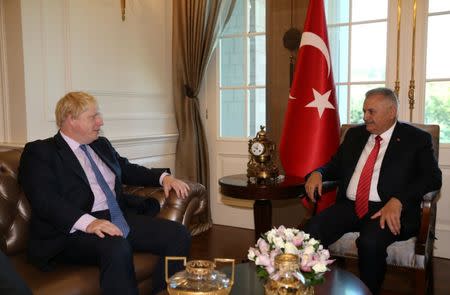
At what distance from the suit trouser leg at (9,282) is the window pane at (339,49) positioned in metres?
2.68

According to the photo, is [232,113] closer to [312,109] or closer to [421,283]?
[312,109]

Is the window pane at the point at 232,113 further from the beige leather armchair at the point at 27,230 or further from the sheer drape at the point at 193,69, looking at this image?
the beige leather armchair at the point at 27,230

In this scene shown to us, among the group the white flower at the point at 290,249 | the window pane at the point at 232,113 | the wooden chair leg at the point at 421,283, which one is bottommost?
the wooden chair leg at the point at 421,283

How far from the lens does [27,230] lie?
2.17 meters

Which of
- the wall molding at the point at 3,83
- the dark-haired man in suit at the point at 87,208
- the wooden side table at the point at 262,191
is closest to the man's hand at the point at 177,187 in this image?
the dark-haired man in suit at the point at 87,208

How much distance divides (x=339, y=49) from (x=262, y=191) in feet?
4.65

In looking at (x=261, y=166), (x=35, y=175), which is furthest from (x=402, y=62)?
(x=35, y=175)

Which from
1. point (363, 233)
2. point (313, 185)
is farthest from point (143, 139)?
point (363, 233)

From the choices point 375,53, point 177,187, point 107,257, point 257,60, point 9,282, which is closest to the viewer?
point 9,282

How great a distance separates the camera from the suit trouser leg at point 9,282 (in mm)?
1229

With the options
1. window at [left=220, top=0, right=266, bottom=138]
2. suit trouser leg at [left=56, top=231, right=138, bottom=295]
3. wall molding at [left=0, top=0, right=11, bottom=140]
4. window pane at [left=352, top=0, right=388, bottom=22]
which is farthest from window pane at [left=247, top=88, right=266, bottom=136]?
suit trouser leg at [left=56, top=231, right=138, bottom=295]

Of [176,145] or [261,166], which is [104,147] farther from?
[176,145]

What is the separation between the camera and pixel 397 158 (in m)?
2.42

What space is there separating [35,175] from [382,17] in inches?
100
